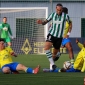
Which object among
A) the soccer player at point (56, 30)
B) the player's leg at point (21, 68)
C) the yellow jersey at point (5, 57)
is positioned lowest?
the player's leg at point (21, 68)

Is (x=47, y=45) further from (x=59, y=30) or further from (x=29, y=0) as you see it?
(x=29, y=0)

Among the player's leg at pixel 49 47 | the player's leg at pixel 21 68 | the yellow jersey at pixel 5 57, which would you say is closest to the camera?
the player's leg at pixel 21 68

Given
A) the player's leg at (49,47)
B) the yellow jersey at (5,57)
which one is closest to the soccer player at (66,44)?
the player's leg at (49,47)

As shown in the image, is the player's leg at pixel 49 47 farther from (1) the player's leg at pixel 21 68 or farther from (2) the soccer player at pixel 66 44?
(1) the player's leg at pixel 21 68

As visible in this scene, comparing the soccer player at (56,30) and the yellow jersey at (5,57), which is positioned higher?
the soccer player at (56,30)

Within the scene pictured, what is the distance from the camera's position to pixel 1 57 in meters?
14.3

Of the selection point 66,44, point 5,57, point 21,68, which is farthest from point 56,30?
point 21,68

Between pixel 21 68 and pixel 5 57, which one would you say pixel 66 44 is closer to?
pixel 5 57

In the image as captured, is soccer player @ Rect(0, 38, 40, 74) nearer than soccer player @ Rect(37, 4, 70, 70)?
Yes

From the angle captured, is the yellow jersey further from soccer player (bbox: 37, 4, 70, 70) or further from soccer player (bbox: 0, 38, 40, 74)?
soccer player (bbox: 37, 4, 70, 70)

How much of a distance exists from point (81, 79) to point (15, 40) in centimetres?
1679

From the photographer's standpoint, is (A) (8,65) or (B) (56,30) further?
(B) (56,30)

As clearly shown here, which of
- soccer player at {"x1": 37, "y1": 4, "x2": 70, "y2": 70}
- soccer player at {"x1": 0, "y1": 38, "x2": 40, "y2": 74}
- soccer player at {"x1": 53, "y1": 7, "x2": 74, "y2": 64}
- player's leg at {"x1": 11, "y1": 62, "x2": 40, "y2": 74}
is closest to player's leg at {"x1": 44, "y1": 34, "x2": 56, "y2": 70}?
soccer player at {"x1": 37, "y1": 4, "x2": 70, "y2": 70}

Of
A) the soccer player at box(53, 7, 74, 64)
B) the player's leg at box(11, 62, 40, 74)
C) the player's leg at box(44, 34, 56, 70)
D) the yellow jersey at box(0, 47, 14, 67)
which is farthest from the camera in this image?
the soccer player at box(53, 7, 74, 64)
